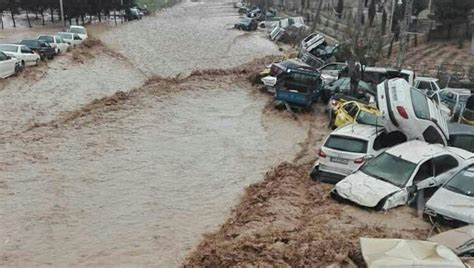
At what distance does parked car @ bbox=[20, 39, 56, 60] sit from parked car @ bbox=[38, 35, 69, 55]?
99 cm

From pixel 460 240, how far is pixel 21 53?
2569cm

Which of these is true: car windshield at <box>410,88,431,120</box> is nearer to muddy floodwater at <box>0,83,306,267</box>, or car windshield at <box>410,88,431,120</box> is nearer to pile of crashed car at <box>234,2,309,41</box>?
muddy floodwater at <box>0,83,306,267</box>

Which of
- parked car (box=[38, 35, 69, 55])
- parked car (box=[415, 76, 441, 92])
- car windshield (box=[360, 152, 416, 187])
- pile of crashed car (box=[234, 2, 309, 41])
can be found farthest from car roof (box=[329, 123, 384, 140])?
pile of crashed car (box=[234, 2, 309, 41])

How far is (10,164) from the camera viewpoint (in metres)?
15.4

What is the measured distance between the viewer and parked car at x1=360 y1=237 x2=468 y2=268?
736 cm

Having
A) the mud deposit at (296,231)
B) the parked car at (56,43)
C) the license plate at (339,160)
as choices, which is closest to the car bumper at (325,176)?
the mud deposit at (296,231)

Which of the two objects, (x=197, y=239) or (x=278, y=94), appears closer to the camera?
(x=197, y=239)

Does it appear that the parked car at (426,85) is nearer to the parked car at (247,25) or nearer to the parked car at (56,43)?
the parked car at (56,43)

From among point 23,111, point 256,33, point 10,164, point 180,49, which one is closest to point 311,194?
point 10,164

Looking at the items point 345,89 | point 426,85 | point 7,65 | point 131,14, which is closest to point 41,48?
point 7,65

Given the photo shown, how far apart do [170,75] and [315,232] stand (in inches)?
856

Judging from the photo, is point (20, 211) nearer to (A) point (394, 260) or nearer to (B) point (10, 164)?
(B) point (10, 164)

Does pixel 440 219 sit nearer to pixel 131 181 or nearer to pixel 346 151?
pixel 346 151

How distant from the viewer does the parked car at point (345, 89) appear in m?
21.4
